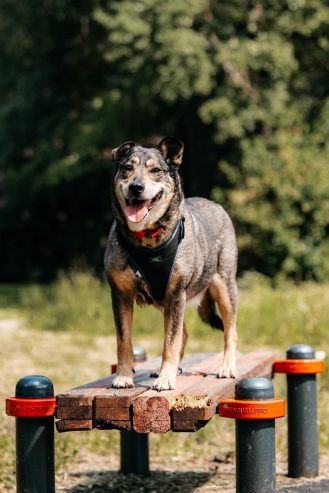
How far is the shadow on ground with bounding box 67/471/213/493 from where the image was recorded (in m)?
6.57

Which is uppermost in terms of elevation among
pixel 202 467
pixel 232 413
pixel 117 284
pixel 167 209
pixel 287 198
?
pixel 287 198

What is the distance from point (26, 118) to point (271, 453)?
1991 cm

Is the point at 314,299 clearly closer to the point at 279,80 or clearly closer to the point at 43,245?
Result: the point at 279,80

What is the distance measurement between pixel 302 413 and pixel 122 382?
1858mm

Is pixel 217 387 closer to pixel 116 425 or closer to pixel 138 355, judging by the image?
pixel 116 425

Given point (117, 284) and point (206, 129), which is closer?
point (117, 284)

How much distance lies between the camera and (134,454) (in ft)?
22.3

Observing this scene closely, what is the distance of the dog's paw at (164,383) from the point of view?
5.12 m

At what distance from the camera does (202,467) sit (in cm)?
724

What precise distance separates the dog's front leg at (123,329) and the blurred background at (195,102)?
12382 mm

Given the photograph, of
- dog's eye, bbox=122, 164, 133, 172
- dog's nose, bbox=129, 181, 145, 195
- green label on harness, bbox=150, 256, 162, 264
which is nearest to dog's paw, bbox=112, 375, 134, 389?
green label on harness, bbox=150, 256, 162, 264

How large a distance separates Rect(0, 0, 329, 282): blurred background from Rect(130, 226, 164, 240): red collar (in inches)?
489

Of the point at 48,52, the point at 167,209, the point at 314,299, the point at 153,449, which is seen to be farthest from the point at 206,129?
the point at 167,209

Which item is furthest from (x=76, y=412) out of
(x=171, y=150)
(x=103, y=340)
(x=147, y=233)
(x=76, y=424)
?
(x=103, y=340)
